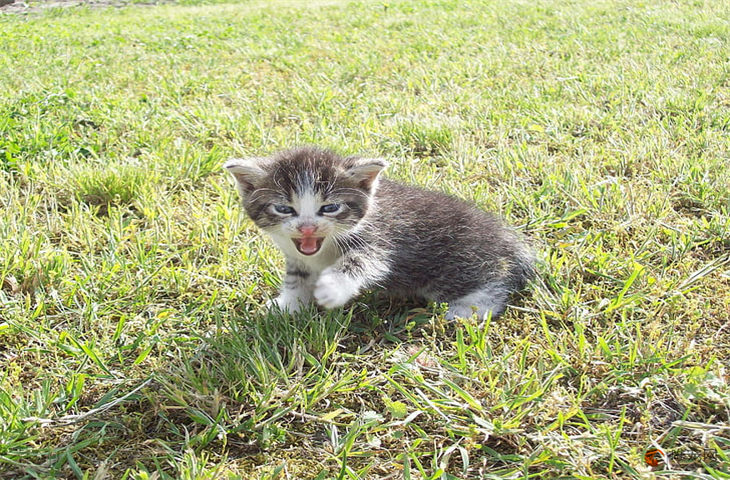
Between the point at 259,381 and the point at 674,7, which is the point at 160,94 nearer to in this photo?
the point at 259,381

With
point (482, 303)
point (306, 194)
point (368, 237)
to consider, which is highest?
point (306, 194)

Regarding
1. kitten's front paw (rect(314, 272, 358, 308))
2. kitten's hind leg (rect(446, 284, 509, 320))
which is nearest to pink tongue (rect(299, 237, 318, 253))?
kitten's front paw (rect(314, 272, 358, 308))

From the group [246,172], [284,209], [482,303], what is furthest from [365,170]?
[482,303]

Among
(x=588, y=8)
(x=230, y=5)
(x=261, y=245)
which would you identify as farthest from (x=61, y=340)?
(x=230, y=5)

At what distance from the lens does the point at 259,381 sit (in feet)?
7.97

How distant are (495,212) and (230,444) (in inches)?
86.0

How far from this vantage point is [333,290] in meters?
2.61

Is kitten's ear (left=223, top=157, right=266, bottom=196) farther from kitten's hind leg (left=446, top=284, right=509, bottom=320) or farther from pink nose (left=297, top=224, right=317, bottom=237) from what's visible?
kitten's hind leg (left=446, top=284, right=509, bottom=320)

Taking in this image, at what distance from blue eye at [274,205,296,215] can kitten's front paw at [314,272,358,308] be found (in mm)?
340

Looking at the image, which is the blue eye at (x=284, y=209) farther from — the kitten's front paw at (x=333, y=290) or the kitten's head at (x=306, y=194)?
the kitten's front paw at (x=333, y=290)

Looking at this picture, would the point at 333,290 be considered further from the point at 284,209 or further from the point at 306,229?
the point at 284,209

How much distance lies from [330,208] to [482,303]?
3.01ft

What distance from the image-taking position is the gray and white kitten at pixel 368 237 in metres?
2.74

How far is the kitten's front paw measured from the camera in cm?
260
